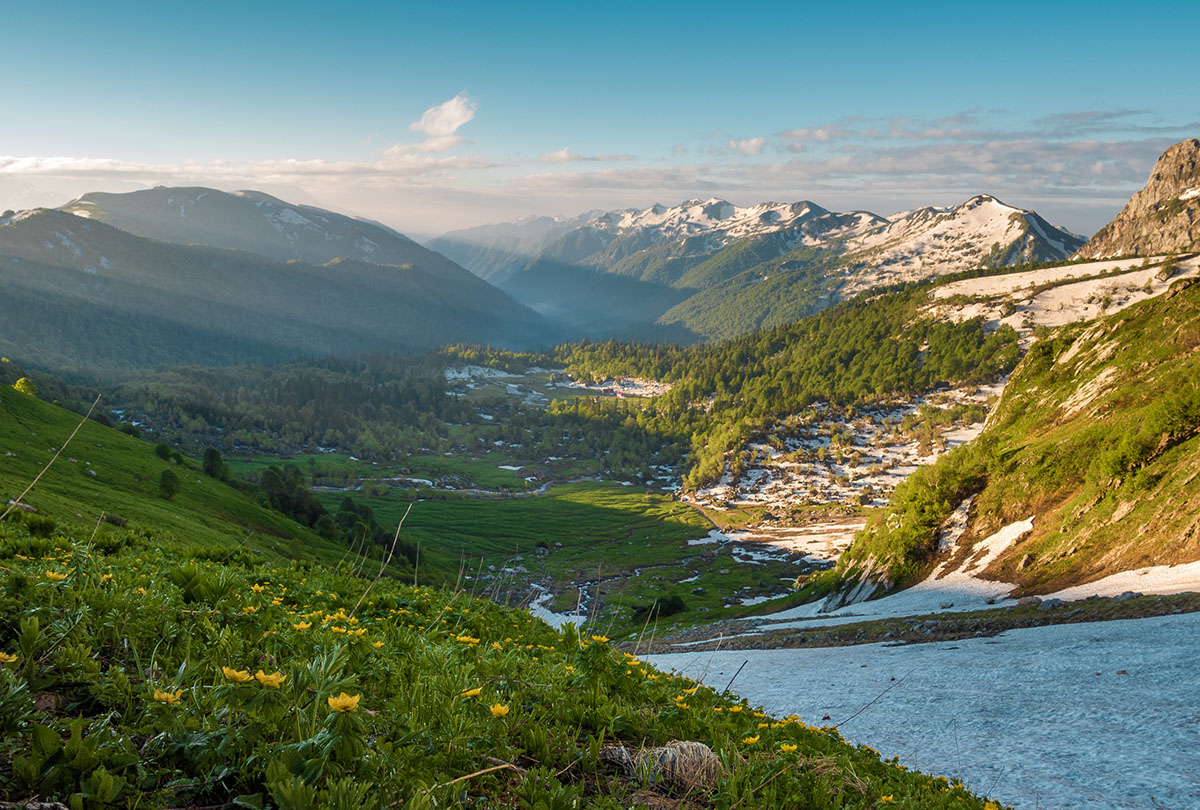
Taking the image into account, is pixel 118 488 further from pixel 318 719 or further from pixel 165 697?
pixel 318 719

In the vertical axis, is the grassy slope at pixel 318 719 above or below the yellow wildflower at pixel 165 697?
below

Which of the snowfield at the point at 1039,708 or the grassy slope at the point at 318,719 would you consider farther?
the snowfield at the point at 1039,708

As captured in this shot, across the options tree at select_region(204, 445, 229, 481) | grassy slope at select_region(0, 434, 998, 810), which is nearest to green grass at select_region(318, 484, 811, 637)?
tree at select_region(204, 445, 229, 481)

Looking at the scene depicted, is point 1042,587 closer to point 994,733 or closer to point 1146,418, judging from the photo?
point 1146,418

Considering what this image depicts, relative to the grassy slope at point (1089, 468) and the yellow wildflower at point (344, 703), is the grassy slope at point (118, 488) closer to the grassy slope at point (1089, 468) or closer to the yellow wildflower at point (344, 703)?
the yellow wildflower at point (344, 703)

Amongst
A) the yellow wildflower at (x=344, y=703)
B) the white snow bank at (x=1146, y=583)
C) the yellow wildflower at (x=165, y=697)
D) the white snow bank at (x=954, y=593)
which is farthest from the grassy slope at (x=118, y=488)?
the white snow bank at (x=1146, y=583)

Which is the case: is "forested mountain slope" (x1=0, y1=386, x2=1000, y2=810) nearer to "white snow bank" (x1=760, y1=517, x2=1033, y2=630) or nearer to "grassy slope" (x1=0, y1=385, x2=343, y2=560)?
"grassy slope" (x1=0, y1=385, x2=343, y2=560)
